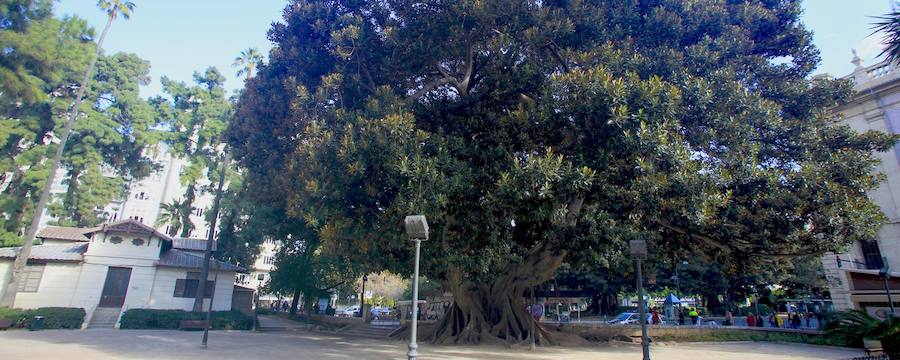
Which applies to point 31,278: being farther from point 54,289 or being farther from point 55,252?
point 55,252

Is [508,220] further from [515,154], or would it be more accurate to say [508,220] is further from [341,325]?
[341,325]

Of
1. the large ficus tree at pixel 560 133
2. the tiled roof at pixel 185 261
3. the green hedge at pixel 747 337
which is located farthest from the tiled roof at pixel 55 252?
the green hedge at pixel 747 337

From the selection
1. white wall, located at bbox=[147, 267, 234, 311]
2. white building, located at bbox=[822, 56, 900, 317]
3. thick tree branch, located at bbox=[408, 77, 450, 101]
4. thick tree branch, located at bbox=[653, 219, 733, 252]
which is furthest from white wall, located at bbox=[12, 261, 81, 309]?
white building, located at bbox=[822, 56, 900, 317]

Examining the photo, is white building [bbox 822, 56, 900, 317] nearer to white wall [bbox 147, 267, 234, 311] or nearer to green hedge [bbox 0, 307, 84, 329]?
white wall [bbox 147, 267, 234, 311]

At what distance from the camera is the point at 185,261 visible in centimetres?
2903

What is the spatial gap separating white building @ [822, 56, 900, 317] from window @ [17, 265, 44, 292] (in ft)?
149

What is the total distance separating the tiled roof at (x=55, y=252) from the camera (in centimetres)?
2494

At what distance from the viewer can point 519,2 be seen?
13.5m

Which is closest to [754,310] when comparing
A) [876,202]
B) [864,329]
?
[876,202]

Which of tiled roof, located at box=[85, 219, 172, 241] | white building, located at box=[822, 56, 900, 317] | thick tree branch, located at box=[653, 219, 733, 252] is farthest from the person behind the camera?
tiled roof, located at box=[85, 219, 172, 241]

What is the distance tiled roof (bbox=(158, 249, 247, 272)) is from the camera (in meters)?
28.4

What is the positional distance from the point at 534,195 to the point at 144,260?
2762 centimetres

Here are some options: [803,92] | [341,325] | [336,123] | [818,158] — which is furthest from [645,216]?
[341,325]

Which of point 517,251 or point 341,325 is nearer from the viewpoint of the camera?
point 517,251
